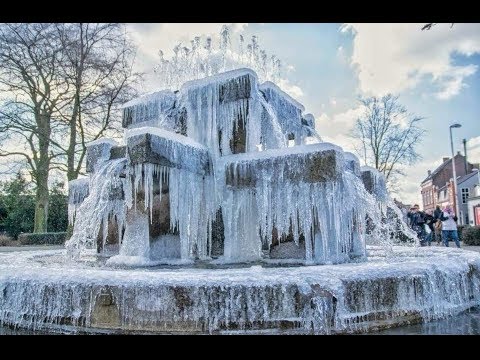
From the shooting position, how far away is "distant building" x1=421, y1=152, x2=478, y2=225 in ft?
184

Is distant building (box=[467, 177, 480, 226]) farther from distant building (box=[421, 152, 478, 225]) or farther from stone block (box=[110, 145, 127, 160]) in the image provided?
stone block (box=[110, 145, 127, 160])

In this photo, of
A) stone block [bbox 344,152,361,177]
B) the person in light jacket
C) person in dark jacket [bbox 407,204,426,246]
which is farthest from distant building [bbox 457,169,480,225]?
stone block [bbox 344,152,361,177]

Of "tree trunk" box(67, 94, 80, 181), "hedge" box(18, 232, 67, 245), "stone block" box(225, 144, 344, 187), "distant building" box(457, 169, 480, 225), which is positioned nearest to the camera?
"stone block" box(225, 144, 344, 187)

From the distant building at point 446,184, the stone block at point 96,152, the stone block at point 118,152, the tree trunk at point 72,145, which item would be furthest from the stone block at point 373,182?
the distant building at point 446,184

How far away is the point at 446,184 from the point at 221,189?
60725 mm

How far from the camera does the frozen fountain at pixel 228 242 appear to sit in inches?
172

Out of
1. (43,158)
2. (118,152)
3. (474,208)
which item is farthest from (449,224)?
(474,208)

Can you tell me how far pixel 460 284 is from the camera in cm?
576

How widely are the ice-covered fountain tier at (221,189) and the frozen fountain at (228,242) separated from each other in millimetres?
24

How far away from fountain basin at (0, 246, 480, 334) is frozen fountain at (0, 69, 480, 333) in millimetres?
13

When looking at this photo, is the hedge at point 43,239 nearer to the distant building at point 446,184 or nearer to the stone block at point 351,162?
the stone block at point 351,162
